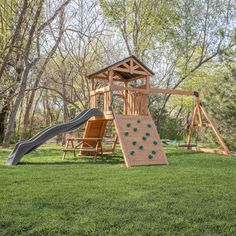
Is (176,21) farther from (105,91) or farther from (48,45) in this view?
(105,91)

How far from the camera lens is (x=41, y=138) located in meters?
8.14

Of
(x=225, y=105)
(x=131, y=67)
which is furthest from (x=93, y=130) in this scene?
(x=225, y=105)

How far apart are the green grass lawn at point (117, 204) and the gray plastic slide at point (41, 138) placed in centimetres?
174

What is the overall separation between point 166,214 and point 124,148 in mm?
4415

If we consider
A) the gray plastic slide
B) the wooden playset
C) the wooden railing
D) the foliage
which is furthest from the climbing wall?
the foliage

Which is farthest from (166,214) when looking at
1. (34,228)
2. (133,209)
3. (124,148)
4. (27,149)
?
(27,149)

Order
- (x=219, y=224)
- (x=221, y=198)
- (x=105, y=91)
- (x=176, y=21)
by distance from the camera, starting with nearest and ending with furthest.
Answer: (x=219, y=224) < (x=221, y=198) < (x=105, y=91) < (x=176, y=21)

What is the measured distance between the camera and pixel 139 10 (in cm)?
1719

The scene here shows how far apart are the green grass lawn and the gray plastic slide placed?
174cm

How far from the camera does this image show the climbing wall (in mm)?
7840

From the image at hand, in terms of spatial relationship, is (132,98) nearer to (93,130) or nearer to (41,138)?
(93,130)

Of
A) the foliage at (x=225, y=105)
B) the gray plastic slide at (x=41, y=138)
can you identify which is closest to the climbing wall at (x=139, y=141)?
the gray plastic slide at (x=41, y=138)

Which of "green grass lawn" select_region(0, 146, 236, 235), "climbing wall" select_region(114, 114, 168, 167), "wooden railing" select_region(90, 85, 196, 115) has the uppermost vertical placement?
"wooden railing" select_region(90, 85, 196, 115)

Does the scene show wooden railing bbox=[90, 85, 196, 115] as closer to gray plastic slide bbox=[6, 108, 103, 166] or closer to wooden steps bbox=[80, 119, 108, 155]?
wooden steps bbox=[80, 119, 108, 155]
